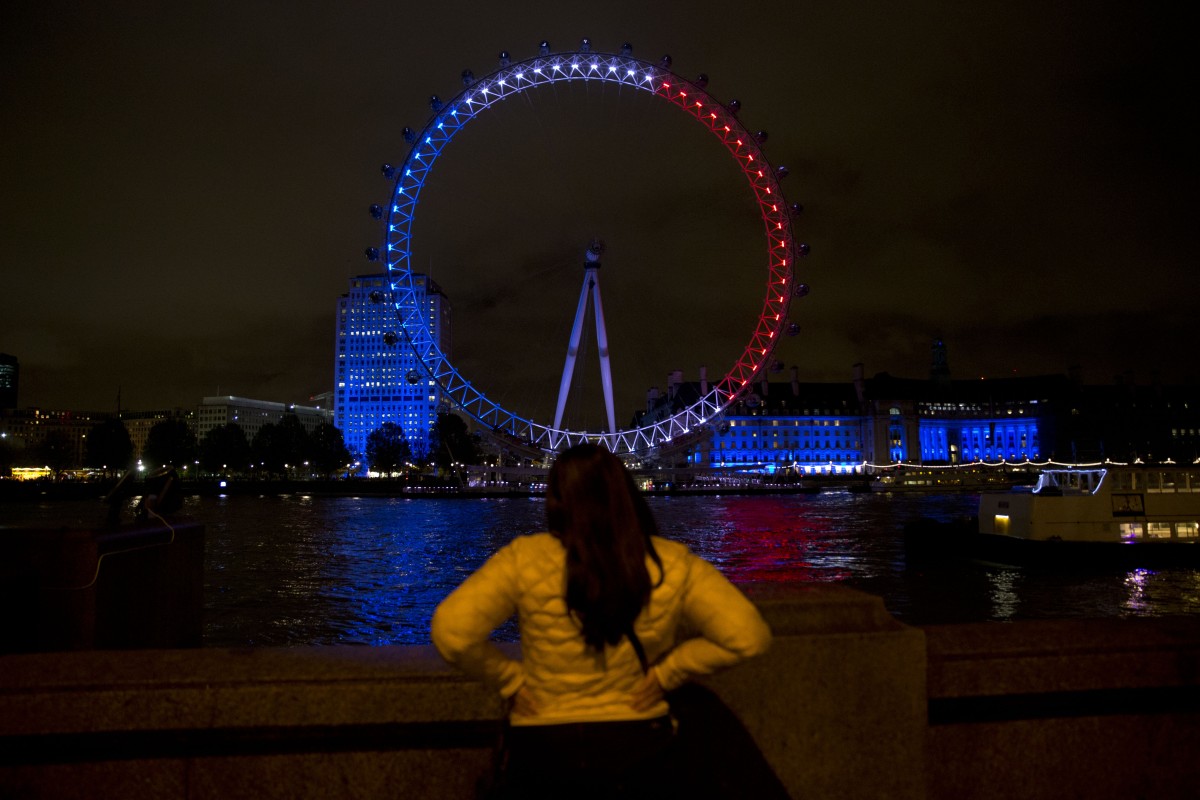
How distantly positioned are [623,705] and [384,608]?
16534 mm

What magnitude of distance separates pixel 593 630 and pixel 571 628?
0.08 m

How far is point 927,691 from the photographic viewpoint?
3.61 metres

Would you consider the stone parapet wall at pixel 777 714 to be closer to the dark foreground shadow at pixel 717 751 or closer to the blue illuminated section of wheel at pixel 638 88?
the dark foreground shadow at pixel 717 751

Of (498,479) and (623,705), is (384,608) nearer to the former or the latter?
(623,705)

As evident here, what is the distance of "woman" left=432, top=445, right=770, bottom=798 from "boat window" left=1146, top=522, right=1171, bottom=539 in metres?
30.3

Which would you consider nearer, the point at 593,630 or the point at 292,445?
the point at 593,630

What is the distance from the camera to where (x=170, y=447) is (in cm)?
12312

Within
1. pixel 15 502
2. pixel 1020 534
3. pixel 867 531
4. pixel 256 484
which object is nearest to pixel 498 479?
pixel 256 484

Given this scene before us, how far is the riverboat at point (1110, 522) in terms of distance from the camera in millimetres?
26141

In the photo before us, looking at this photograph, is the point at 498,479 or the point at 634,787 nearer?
the point at 634,787

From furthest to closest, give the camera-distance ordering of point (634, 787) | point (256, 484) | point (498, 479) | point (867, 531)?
point (498, 479) < point (256, 484) < point (867, 531) < point (634, 787)

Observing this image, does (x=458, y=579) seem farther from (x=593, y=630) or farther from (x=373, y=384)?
(x=373, y=384)

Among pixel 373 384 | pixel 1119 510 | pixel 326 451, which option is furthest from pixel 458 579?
pixel 373 384

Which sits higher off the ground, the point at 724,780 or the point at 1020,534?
the point at 724,780
